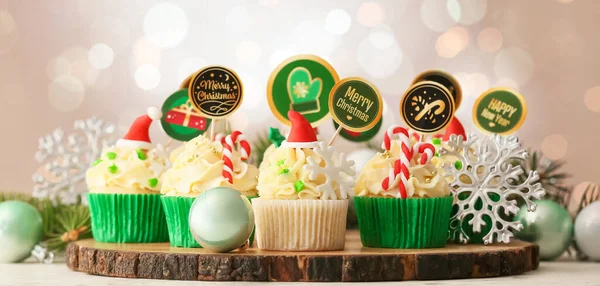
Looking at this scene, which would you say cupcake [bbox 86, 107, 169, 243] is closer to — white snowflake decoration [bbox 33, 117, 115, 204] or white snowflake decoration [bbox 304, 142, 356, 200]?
white snowflake decoration [bbox 33, 117, 115, 204]

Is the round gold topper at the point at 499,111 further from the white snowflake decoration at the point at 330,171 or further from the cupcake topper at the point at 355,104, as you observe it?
the white snowflake decoration at the point at 330,171

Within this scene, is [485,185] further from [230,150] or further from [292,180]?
[230,150]

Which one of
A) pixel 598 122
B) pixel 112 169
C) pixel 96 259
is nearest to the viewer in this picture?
pixel 96 259

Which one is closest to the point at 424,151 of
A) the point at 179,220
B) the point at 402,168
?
the point at 402,168

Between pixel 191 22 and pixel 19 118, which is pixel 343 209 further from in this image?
pixel 19 118

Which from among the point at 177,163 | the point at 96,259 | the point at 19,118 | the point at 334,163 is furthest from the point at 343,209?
the point at 19,118

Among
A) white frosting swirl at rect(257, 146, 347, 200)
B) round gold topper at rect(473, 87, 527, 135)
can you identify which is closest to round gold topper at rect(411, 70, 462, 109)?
round gold topper at rect(473, 87, 527, 135)
